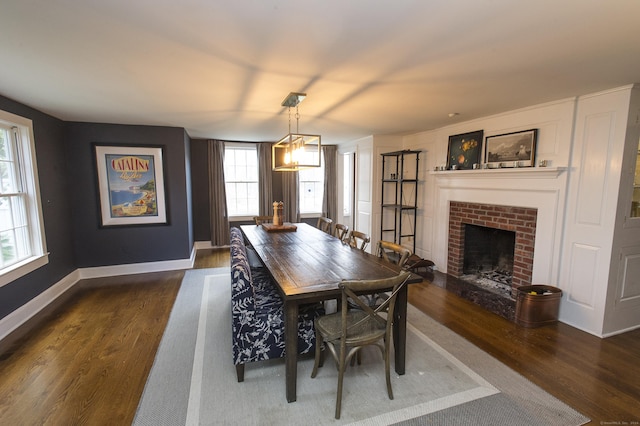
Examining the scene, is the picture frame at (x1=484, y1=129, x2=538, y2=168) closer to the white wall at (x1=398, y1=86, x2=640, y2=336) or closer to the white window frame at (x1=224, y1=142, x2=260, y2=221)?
the white wall at (x1=398, y1=86, x2=640, y2=336)

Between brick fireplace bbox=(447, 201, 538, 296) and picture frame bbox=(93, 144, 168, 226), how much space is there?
4.43m

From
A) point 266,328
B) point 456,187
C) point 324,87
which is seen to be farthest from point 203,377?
point 456,187

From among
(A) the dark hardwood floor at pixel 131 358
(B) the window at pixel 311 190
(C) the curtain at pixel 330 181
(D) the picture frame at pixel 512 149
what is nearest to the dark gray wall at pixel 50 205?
(A) the dark hardwood floor at pixel 131 358

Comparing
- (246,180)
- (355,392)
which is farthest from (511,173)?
(246,180)

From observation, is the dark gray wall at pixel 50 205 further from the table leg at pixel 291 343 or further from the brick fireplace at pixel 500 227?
the brick fireplace at pixel 500 227

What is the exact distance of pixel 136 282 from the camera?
13.7 feet

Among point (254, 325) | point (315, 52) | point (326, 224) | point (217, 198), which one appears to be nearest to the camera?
point (315, 52)

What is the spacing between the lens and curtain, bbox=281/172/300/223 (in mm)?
6488

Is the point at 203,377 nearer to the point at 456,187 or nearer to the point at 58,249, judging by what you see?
the point at 58,249

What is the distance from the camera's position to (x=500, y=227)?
12.1 feet

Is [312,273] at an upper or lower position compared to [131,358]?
upper

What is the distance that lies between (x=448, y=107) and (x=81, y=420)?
4.02m

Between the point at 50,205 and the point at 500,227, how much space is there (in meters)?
5.62

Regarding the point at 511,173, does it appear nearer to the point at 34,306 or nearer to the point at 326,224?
the point at 326,224
